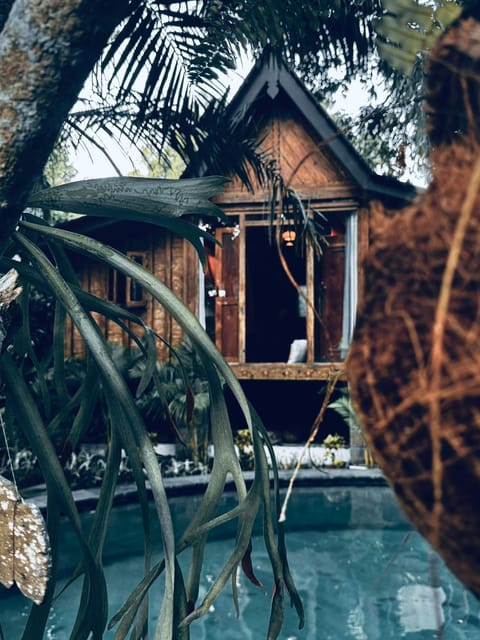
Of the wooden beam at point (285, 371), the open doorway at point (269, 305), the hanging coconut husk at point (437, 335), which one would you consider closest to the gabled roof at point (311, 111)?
the wooden beam at point (285, 371)

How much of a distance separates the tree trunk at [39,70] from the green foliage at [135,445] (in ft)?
3.23

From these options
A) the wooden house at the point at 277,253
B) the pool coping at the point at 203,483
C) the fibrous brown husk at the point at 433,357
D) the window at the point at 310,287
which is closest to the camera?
the fibrous brown husk at the point at 433,357

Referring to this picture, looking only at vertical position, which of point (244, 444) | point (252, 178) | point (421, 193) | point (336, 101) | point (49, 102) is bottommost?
point (244, 444)

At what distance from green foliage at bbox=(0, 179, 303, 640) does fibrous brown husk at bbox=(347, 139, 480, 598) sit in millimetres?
1516

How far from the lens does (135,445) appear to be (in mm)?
2469

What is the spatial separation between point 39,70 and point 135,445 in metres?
1.41

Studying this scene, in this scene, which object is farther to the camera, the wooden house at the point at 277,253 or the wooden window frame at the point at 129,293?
the wooden window frame at the point at 129,293

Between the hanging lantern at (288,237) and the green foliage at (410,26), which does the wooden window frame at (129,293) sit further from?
the green foliage at (410,26)

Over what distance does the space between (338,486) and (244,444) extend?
1.83m

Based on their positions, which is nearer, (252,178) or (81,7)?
(81,7)

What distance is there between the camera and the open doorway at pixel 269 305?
14.5 m

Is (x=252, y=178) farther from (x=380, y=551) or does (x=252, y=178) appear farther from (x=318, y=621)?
(x=318, y=621)

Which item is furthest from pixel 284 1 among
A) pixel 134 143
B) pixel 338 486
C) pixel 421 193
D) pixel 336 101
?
pixel 336 101

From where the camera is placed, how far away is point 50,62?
4.62 feet
